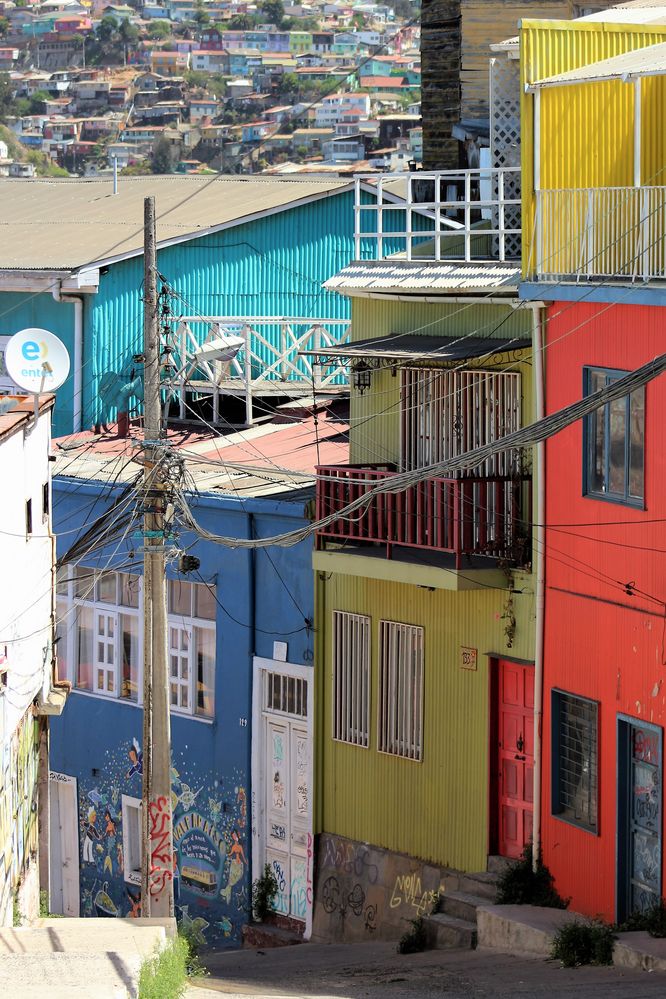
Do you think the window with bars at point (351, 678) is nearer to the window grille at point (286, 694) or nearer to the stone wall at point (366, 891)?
the window grille at point (286, 694)

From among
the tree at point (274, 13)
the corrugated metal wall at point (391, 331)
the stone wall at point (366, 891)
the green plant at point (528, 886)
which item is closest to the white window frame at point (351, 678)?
the stone wall at point (366, 891)

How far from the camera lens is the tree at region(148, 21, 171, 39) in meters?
113

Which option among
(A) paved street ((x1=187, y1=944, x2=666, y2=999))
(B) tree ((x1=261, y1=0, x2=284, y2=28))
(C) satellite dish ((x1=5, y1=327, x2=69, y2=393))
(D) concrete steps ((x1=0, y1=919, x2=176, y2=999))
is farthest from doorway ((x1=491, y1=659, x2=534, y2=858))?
(B) tree ((x1=261, y1=0, x2=284, y2=28))

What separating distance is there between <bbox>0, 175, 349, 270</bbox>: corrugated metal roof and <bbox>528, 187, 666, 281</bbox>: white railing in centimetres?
1004

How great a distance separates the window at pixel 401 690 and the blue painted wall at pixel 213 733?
1175 mm

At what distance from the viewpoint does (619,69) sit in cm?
1673

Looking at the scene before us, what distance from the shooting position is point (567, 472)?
18.1 metres

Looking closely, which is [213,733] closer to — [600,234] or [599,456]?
[599,456]

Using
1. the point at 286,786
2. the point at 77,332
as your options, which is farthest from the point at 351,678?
the point at 77,332

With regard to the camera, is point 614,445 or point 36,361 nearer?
point 614,445

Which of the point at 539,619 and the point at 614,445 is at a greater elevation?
the point at 614,445

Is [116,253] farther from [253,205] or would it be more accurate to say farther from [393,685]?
[393,685]

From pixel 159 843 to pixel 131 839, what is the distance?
6257 millimetres

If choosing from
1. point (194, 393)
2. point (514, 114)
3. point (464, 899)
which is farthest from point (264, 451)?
point (464, 899)
